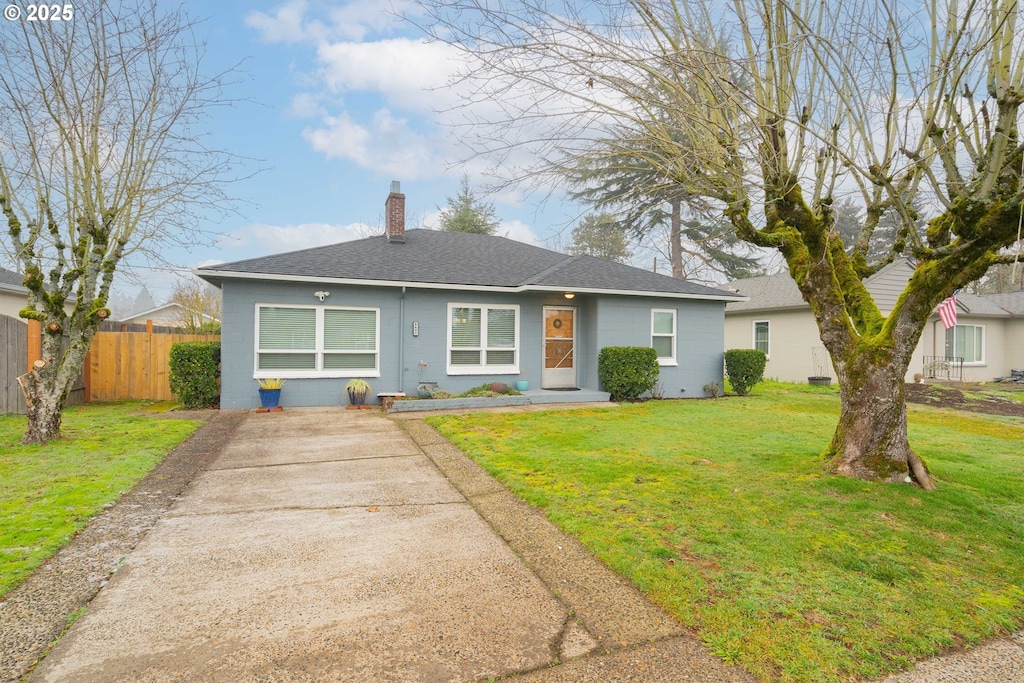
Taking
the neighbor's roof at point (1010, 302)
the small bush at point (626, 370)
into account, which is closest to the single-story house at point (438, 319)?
the small bush at point (626, 370)

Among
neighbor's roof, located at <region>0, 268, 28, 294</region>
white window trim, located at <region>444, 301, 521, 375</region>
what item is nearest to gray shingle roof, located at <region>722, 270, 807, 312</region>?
white window trim, located at <region>444, 301, 521, 375</region>

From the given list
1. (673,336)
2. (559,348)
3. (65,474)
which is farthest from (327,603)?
(673,336)

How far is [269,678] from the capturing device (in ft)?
6.74

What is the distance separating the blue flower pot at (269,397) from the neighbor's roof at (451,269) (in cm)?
227

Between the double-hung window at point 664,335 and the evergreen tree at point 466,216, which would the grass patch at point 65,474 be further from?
the evergreen tree at point 466,216

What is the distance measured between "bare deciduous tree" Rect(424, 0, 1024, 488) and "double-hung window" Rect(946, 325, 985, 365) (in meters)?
17.4

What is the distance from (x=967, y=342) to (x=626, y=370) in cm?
1612

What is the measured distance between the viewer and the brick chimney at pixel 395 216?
13.2m

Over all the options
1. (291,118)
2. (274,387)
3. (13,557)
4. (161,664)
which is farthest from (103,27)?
(161,664)

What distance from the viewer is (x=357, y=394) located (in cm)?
1023

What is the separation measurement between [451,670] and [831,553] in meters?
2.70

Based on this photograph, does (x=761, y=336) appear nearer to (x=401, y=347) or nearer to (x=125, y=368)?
(x=401, y=347)

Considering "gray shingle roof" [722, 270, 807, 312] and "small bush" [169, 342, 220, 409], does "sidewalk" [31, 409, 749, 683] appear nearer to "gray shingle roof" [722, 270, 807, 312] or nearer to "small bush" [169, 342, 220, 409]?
"small bush" [169, 342, 220, 409]

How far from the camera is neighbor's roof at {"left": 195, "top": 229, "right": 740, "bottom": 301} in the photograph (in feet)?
33.2
